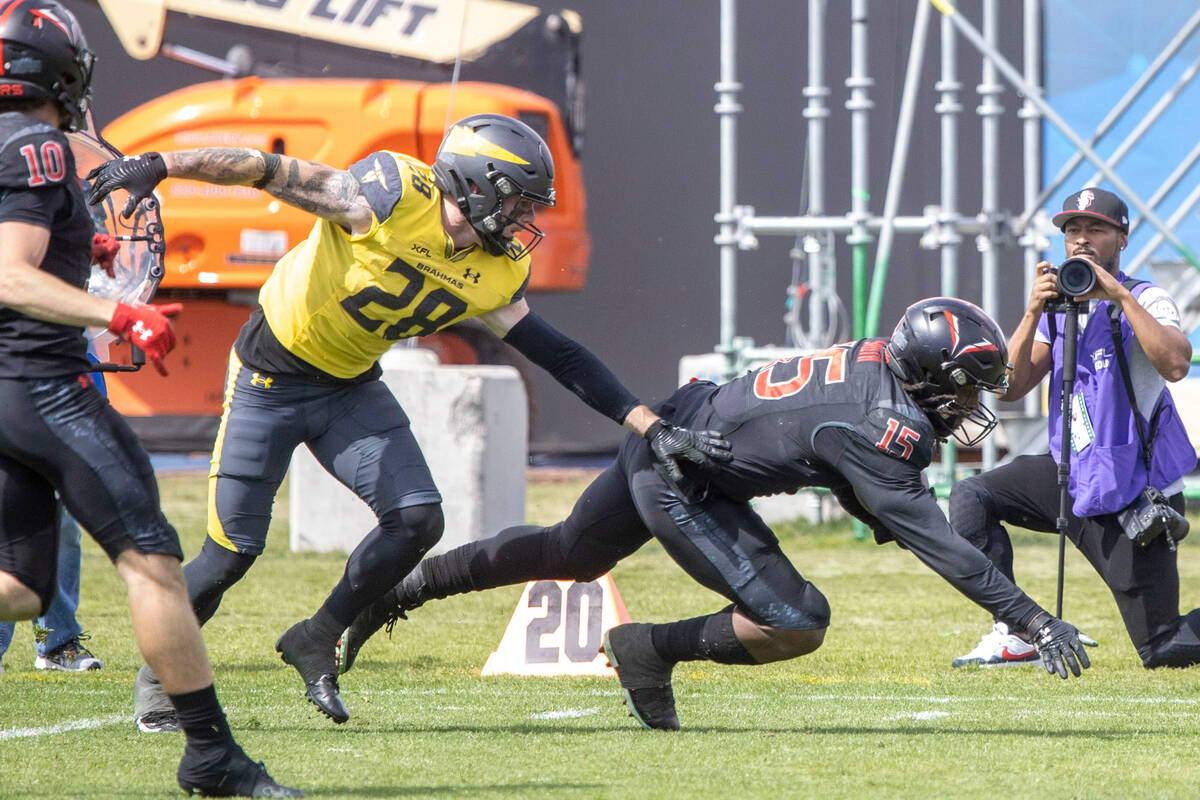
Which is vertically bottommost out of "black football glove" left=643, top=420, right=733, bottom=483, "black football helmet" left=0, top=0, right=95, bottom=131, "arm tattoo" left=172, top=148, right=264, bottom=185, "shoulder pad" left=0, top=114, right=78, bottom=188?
"black football glove" left=643, top=420, right=733, bottom=483

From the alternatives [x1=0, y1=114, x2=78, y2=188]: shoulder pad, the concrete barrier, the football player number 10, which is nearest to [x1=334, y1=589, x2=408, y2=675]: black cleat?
the football player number 10

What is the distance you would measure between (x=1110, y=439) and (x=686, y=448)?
2409 millimetres

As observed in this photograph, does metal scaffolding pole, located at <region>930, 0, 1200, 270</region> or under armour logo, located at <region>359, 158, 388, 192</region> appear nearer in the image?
under armour logo, located at <region>359, 158, 388, 192</region>

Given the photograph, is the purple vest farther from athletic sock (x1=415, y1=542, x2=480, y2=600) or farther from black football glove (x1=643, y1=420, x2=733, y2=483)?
athletic sock (x1=415, y1=542, x2=480, y2=600)

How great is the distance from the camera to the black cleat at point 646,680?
5141 millimetres

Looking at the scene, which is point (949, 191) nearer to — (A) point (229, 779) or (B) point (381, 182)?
(B) point (381, 182)

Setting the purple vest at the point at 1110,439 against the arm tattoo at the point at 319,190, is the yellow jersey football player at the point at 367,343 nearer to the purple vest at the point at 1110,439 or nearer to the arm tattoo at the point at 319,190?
the arm tattoo at the point at 319,190

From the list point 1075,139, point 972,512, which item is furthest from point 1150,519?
point 1075,139

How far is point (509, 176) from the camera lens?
Result: 507 cm

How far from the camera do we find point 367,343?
17.1 ft

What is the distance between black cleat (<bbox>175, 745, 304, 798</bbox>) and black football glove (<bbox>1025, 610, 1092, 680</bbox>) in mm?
1930

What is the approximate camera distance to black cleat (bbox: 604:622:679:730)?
5141 mm

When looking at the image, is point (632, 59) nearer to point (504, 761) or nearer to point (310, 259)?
point (310, 259)

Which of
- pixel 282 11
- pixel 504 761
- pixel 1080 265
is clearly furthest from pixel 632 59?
pixel 504 761
